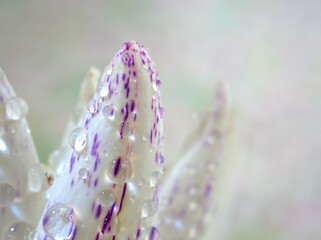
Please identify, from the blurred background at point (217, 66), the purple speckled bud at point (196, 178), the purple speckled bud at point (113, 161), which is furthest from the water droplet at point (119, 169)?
the blurred background at point (217, 66)

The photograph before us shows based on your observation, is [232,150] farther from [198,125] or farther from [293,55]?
[293,55]

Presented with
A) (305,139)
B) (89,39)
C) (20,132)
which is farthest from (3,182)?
(305,139)

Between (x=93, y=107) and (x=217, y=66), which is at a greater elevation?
(x=217, y=66)

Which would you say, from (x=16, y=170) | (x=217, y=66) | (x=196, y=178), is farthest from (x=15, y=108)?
(x=217, y=66)

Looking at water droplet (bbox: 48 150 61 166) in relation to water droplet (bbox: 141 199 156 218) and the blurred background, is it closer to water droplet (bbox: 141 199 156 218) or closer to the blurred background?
water droplet (bbox: 141 199 156 218)

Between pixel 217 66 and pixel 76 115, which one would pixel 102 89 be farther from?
pixel 217 66

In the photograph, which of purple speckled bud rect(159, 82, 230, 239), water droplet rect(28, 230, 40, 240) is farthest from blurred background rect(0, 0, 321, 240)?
water droplet rect(28, 230, 40, 240)
